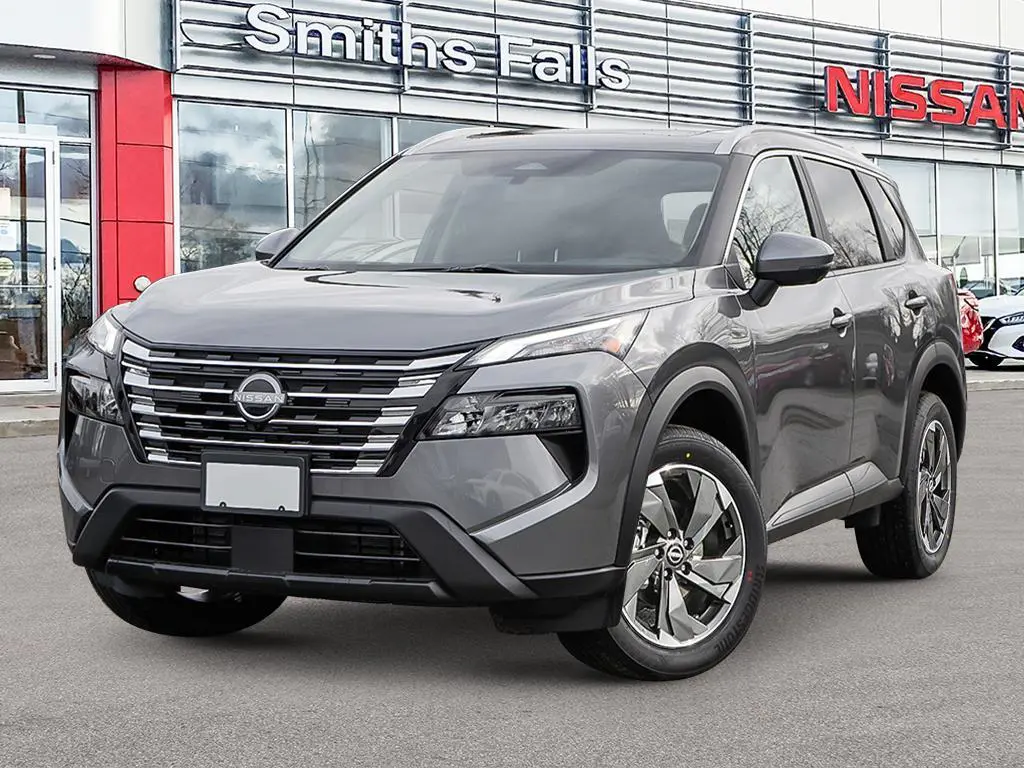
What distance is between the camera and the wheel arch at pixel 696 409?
4824 millimetres

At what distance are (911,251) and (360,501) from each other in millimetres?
3626

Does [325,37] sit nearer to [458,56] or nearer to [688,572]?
[458,56]

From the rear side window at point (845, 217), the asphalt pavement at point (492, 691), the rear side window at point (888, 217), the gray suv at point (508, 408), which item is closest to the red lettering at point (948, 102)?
the rear side window at point (888, 217)

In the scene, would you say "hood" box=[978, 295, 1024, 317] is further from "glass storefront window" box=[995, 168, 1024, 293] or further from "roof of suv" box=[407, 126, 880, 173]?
"roof of suv" box=[407, 126, 880, 173]

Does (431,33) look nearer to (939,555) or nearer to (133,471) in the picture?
(939,555)

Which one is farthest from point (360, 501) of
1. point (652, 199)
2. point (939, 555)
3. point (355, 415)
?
point (939, 555)

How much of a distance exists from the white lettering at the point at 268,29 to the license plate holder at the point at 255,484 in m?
16.9

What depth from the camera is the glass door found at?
19.3 metres

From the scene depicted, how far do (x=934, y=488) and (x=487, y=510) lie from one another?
3.17 m

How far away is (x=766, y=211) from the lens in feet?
20.1

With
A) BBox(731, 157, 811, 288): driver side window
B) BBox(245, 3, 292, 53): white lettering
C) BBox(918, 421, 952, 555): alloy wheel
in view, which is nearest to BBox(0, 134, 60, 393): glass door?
BBox(245, 3, 292, 53): white lettering

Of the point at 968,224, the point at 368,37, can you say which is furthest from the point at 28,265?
the point at 968,224

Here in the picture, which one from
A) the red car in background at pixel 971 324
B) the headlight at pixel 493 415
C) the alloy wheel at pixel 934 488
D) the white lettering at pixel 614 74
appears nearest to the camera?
the headlight at pixel 493 415

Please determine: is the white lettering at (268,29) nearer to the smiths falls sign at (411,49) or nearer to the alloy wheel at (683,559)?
the smiths falls sign at (411,49)
